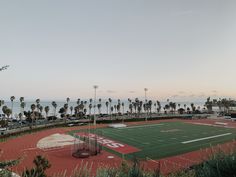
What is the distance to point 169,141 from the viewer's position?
4047 cm

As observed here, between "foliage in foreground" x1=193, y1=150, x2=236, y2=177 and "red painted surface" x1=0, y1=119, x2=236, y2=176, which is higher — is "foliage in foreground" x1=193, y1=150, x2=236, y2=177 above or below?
above

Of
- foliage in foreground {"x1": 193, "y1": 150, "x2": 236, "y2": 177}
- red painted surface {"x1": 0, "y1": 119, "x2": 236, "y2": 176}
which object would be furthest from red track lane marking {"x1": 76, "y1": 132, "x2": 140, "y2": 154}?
foliage in foreground {"x1": 193, "y1": 150, "x2": 236, "y2": 177}

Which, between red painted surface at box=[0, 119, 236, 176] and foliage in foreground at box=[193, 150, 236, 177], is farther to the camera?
red painted surface at box=[0, 119, 236, 176]

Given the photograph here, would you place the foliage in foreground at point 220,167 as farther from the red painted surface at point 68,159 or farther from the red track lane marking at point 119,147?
the red track lane marking at point 119,147

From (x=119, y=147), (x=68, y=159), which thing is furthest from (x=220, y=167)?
(x=119, y=147)

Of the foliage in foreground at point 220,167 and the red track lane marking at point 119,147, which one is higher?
the foliage in foreground at point 220,167

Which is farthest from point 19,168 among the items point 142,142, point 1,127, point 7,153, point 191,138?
point 1,127

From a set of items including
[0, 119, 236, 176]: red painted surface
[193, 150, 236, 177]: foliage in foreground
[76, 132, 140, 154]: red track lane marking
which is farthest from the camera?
[76, 132, 140, 154]: red track lane marking

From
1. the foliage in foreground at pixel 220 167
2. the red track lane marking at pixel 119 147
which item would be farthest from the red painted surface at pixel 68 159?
the foliage in foreground at pixel 220 167

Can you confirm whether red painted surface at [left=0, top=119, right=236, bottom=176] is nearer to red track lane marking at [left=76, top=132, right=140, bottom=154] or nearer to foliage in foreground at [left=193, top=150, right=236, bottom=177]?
red track lane marking at [left=76, top=132, right=140, bottom=154]

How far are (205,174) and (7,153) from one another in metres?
32.8

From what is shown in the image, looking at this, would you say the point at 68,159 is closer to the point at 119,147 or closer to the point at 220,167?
the point at 119,147

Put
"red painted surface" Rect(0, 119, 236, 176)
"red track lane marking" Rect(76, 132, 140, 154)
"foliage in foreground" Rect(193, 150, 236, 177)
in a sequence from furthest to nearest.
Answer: "red track lane marking" Rect(76, 132, 140, 154) → "red painted surface" Rect(0, 119, 236, 176) → "foliage in foreground" Rect(193, 150, 236, 177)

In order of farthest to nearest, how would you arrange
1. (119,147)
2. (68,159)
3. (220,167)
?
(119,147) < (68,159) < (220,167)
